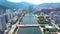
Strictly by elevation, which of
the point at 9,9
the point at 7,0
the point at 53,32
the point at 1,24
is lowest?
the point at 53,32

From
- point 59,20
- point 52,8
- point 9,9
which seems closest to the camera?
point 59,20

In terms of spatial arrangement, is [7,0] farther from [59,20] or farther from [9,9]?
[59,20]

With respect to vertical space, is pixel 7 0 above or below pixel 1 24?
above

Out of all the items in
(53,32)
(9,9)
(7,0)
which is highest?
(7,0)

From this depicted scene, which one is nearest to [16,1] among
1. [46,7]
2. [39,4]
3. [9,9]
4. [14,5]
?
[14,5]

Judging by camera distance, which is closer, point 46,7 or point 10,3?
point 10,3

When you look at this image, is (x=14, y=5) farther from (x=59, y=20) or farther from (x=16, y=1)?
(x=59, y=20)

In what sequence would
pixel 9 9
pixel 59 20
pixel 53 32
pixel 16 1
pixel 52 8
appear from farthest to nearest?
pixel 52 8
pixel 16 1
pixel 9 9
pixel 59 20
pixel 53 32

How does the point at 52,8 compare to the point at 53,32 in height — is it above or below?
above

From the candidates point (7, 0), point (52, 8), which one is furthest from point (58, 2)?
point (7, 0)
